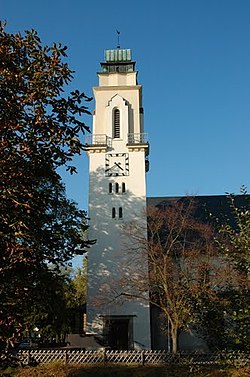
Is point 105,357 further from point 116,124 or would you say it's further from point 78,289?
point 78,289

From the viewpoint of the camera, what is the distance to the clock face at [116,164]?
3048 centimetres

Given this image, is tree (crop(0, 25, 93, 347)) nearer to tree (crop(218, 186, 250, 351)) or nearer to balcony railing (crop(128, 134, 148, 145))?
tree (crop(218, 186, 250, 351))

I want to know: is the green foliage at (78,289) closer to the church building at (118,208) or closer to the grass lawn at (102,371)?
the church building at (118,208)

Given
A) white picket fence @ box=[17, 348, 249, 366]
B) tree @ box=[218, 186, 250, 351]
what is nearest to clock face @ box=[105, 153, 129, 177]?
white picket fence @ box=[17, 348, 249, 366]

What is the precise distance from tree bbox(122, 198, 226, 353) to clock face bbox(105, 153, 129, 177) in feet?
13.6

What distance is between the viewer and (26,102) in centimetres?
833

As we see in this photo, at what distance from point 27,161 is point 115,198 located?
21735 mm

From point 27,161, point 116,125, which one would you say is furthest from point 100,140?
point 27,161

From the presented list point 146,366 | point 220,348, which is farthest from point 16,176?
point 146,366

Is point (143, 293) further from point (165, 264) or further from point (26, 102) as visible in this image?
point (26, 102)

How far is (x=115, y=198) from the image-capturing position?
2992 centimetres

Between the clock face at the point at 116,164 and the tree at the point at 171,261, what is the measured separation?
13.6ft

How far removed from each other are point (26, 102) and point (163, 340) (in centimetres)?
2315

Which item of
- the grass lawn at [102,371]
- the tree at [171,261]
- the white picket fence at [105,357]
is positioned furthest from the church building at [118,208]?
the grass lawn at [102,371]
